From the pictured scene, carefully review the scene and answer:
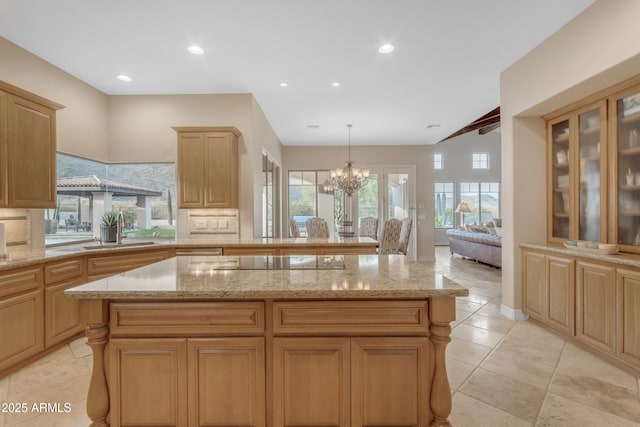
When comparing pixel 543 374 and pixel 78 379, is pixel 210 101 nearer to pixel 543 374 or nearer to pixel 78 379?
pixel 78 379

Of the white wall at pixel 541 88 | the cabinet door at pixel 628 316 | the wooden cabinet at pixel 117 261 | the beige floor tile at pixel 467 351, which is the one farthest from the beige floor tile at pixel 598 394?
A: the wooden cabinet at pixel 117 261

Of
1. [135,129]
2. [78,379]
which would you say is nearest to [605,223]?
[78,379]

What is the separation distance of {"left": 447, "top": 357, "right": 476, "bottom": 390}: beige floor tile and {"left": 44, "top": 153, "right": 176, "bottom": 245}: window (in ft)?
12.8

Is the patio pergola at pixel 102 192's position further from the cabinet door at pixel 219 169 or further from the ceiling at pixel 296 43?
the ceiling at pixel 296 43

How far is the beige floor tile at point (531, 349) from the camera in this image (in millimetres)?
2570

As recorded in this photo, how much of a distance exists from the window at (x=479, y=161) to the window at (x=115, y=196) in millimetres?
10019

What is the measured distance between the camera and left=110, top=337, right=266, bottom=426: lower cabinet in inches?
56.1

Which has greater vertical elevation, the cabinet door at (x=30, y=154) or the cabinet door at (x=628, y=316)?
the cabinet door at (x=30, y=154)

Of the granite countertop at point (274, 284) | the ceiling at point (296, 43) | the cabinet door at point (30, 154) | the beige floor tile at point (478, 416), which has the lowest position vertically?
the beige floor tile at point (478, 416)

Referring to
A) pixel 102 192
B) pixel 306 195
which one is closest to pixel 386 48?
pixel 102 192

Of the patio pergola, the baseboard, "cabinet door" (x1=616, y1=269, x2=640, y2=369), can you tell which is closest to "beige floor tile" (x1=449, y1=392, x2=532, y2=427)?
"cabinet door" (x1=616, y1=269, x2=640, y2=369)

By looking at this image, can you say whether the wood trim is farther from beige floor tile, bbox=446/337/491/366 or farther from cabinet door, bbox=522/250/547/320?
cabinet door, bbox=522/250/547/320

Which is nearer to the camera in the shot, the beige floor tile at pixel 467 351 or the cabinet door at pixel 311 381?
the cabinet door at pixel 311 381

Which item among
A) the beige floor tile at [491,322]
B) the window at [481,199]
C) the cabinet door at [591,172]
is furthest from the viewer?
the window at [481,199]
